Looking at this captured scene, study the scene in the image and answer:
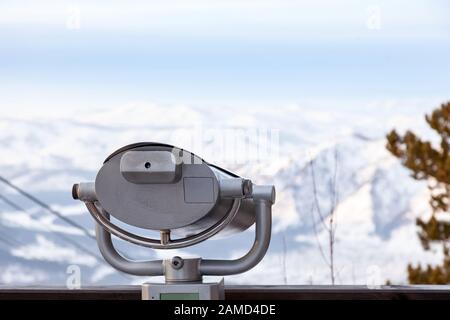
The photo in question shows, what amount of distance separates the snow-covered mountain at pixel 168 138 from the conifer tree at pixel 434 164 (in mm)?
83

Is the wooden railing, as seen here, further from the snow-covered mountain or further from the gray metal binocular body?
the snow-covered mountain

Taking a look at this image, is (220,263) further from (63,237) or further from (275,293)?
(63,237)

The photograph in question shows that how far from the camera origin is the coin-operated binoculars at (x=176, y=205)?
1.29 m

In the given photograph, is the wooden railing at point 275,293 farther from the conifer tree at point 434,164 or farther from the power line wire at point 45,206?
the conifer tree at point 434,164

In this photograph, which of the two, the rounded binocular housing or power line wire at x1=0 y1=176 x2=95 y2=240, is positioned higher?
power line wire at x1=0 y1=176 x2=95 y2=240

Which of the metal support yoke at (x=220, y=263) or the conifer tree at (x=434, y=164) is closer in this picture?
the metal support yoke at (x=220, y=263)

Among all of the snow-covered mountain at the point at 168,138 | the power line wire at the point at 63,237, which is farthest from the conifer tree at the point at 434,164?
the power line wire at the point at 63,237

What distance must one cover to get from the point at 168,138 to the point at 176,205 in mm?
3879

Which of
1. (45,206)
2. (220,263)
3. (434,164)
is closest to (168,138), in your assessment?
(45,206)

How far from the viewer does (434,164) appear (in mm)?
5941

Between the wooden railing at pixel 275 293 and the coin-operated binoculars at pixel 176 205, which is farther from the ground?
the coin-operated binoculars at pixel 176 205

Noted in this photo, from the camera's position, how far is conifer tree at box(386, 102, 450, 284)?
19.3 feet

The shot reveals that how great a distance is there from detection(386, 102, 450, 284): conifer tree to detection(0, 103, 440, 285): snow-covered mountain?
83 millimetres

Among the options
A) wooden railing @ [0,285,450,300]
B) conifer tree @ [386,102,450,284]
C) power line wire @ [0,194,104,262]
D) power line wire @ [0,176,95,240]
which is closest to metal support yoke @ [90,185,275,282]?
wooden railing @ [0,285,450,300]
